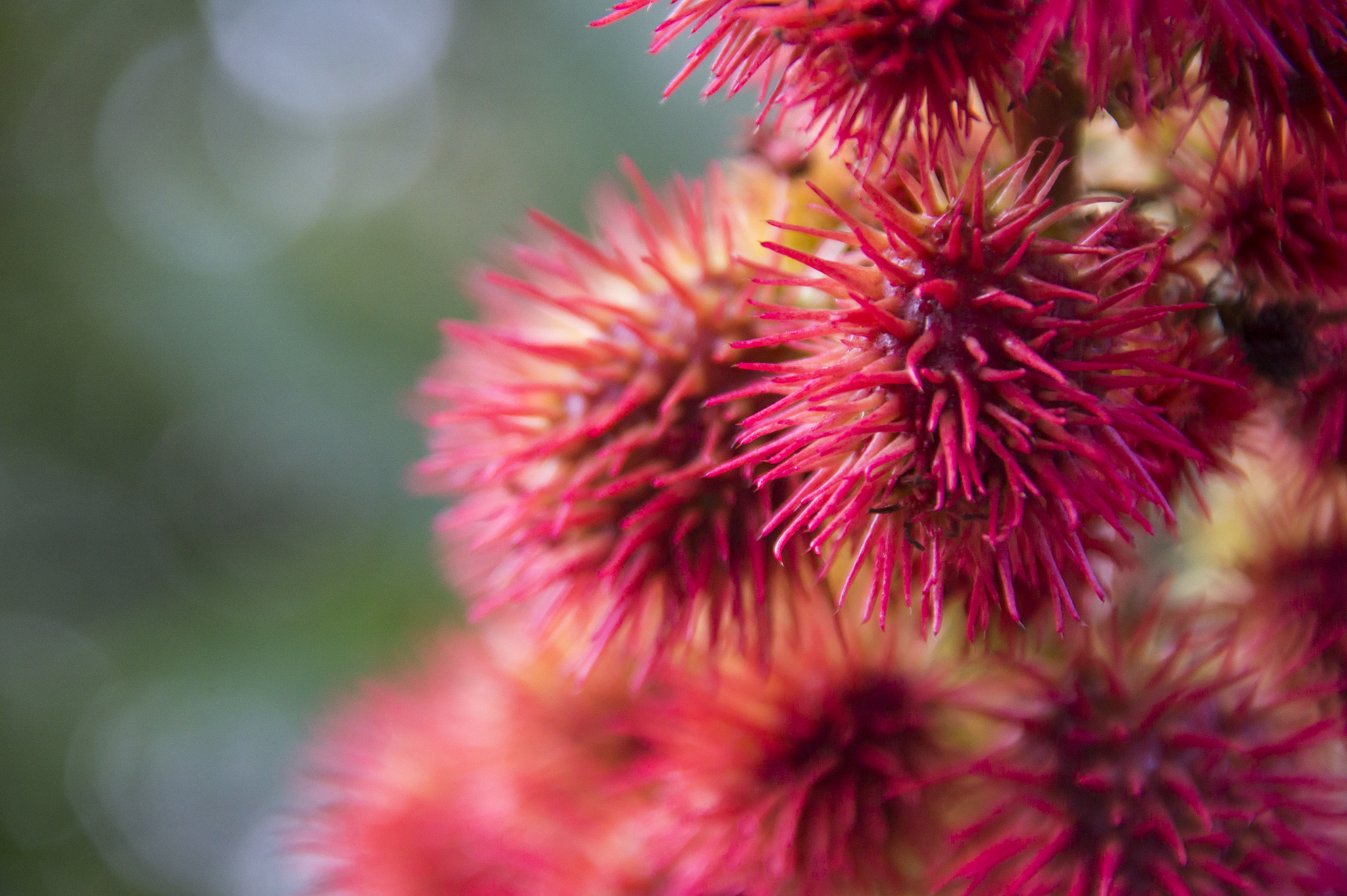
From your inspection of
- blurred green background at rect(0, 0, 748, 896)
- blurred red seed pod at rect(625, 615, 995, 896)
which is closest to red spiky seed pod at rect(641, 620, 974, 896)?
blurred red seed pod at rect(625, 615, 995, 896)

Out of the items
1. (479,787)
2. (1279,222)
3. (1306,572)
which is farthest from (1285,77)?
(479,787)

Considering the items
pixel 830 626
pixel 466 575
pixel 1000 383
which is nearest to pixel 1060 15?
pixel 1000 383

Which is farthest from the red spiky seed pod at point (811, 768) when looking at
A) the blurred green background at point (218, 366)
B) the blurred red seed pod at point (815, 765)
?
the blurred green background at point (218, 366)

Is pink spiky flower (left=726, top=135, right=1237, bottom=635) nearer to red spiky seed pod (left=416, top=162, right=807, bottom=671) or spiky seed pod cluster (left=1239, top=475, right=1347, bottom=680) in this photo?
red spiky seed pod (left=416, top=162, right=807, bottom=671)

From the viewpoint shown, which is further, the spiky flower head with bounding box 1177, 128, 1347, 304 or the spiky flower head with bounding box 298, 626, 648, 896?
the spiky flower head with bounding box 298, 626, 648, 896

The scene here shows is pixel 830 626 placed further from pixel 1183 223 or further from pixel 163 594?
pixel 163 594

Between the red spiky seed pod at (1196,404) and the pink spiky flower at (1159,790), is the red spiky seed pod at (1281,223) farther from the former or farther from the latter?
the pink spiky flower at (1159,790)
